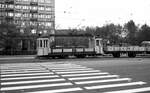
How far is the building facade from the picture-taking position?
6044 centimetres

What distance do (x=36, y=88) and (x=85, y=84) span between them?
2151mm

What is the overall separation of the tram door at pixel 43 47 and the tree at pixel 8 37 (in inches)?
739

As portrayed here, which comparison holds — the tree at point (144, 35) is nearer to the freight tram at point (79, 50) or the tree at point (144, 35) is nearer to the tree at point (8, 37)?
the freight tram at point (79, 50)

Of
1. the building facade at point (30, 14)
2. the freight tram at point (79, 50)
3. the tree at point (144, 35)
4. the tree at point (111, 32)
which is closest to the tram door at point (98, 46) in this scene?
the freight tram at point (79, 50)

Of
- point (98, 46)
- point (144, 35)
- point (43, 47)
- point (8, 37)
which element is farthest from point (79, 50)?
point (144, 35)

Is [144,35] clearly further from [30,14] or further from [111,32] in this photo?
[30,14]

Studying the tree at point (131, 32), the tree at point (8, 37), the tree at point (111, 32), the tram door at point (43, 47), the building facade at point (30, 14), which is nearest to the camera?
the tram door at point (43, 47)

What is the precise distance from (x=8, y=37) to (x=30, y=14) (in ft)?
75.0

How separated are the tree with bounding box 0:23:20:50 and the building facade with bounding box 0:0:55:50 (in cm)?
1176

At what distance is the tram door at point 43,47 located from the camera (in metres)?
26.4

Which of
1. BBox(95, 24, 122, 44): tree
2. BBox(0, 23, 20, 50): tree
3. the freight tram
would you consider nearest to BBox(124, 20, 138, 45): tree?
BBox(95, 24, 122, 44): tree

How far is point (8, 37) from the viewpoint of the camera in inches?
1702

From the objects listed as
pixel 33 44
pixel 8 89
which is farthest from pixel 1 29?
pixel 8 89

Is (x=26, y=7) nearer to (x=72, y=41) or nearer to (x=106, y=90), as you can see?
(x=72, y=41)
